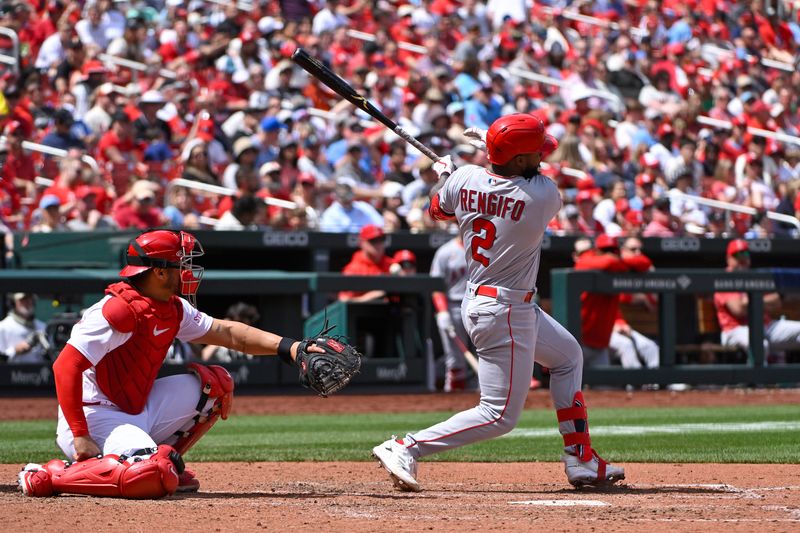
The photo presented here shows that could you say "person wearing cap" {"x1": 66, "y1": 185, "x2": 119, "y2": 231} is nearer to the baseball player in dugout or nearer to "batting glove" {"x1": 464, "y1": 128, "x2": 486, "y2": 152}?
"batting glove" {"x1": 464, "y1": 128, "x2": 486, "y2": 152}

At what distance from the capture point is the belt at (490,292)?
221 inches

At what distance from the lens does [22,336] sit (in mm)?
11734

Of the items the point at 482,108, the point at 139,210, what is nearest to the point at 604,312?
the point at 139,210

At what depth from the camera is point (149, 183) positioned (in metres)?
12.9

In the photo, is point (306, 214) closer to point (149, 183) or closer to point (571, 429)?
point (149, 183)

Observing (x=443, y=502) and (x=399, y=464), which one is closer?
(x=443, y=502)

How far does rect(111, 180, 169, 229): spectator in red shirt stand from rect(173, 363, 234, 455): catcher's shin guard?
22.5ft

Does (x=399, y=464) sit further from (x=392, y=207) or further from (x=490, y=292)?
(x=392, y=207)

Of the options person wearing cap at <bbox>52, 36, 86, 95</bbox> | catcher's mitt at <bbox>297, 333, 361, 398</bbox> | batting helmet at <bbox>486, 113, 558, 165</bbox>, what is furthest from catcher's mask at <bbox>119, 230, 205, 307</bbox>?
person wearing cap at <bbox>52, 36, 86, 95</bbox>

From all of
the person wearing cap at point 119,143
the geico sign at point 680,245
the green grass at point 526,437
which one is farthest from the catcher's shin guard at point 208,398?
the geico sign at point 680,245

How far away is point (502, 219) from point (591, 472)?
1.24 m

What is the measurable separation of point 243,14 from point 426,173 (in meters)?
4.89

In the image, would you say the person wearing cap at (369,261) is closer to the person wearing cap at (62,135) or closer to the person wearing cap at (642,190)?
the person wearing cap at (62,135)

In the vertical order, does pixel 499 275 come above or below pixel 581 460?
above
